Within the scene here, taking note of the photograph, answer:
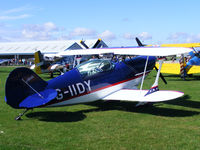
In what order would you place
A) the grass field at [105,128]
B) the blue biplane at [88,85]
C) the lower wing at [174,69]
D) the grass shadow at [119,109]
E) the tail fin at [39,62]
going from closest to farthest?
the grass field at [105,128], the blue biplane at [88,85], the grass shadow at [119,109], the lower wing at [174,69], the tail fin at [39,62]

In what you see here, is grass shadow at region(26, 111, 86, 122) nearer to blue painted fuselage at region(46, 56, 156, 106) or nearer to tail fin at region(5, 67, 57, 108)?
blue painted fuselage at region(46, 56, 156, 106)

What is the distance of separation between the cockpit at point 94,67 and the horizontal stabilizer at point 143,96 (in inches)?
31.3

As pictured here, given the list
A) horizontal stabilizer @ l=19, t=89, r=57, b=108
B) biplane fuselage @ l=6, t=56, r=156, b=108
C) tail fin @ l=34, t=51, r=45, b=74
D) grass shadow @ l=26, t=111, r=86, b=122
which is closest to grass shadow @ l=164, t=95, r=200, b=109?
biplane fuselage @ l=6, t=56, r=156, b=108

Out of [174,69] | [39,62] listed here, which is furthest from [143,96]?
[39,62]

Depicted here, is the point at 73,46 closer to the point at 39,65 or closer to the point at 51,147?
the point at 39,65

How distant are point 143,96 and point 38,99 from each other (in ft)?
8.93

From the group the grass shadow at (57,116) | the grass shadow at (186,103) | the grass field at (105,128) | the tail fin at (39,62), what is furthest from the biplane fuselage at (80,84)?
the tail fin at (39,62)

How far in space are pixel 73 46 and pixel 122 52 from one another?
4111 centimetres

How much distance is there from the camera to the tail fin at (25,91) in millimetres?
5375

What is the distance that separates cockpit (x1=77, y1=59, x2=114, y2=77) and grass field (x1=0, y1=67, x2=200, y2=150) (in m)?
1.14

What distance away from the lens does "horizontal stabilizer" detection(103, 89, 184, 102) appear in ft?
20.4

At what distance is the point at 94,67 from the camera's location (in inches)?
277

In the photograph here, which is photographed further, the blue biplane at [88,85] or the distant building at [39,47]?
the distant building at [39,47]

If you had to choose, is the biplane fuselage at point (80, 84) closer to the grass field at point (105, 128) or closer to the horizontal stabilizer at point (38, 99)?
the horizontal stabilizer at point (38, 99)
